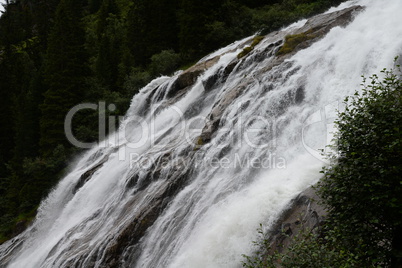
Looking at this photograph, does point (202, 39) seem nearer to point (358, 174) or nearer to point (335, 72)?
point (335, 72)

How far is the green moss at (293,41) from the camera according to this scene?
64.6ft

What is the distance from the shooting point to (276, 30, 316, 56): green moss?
64.6 feet

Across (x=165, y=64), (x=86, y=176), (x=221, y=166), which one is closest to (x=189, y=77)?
(x=86, y=176)

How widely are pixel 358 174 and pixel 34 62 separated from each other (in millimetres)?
53049

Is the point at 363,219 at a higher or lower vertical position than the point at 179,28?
lower

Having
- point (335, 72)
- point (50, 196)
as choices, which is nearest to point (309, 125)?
point (335, 72)

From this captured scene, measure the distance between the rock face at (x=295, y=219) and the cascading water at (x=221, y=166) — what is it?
31 centimetres

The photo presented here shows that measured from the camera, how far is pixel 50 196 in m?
26.6

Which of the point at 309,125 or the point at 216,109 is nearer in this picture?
the point at 309,125

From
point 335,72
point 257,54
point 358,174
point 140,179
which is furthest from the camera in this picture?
point 257,54

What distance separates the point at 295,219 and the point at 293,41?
11432 millimetres
